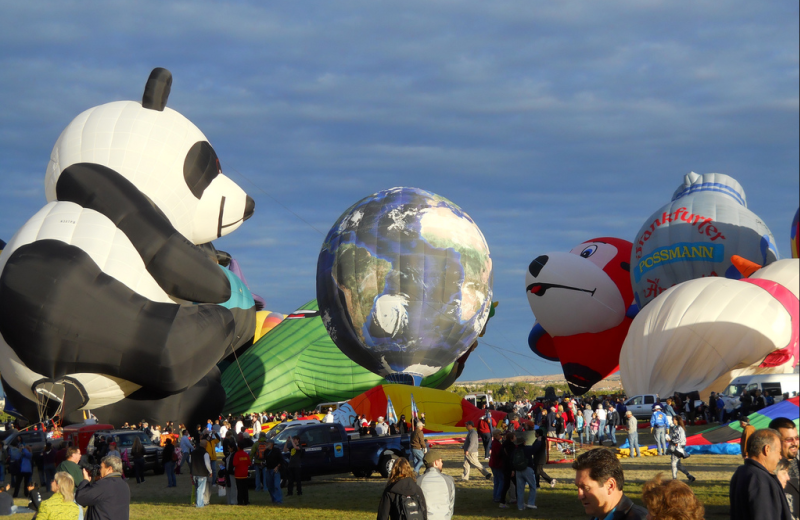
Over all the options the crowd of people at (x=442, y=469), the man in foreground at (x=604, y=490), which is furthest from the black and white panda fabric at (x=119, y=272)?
the man in foreground at (x=604, y=490)

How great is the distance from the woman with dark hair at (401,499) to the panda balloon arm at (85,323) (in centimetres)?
1326

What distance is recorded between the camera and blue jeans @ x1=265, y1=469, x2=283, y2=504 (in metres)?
14.7

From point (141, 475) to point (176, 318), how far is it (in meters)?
3.81

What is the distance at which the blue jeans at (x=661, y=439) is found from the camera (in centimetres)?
1841

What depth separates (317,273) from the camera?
2869cm

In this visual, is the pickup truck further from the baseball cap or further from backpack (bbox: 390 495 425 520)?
backpack (bbox: 390 495 425 520)

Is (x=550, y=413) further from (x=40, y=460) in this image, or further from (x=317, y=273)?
(x=40, y=460)

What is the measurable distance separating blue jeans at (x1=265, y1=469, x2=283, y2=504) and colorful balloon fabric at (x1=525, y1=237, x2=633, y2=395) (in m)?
26.6

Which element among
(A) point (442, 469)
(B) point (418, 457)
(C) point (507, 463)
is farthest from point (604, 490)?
(A) point (442, 469)

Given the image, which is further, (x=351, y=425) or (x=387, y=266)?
(x=387, y=266)

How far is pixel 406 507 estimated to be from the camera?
6.57 meters

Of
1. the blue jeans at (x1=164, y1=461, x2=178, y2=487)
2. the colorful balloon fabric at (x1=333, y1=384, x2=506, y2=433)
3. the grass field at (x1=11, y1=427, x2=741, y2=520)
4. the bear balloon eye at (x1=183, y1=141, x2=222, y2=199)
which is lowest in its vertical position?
the grass field at (x1=11, y1=427, x2=741, y2=520)

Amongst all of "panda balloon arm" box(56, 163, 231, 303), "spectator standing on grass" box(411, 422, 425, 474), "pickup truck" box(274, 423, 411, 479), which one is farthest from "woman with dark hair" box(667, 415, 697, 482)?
"panda balloon arm" box(56, 163, 231, 303)

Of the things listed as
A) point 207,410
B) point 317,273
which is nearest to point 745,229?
point 317,273
